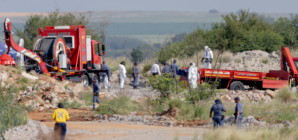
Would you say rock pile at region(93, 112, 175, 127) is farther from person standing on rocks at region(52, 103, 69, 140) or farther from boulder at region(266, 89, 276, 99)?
boulder at region(266, 89, 276, 99)

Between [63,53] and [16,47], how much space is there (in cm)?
267

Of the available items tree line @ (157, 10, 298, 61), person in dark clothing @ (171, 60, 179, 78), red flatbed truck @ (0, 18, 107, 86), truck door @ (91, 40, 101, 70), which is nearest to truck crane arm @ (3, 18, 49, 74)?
red flatbed truck @ (0, 18, 107, 86)

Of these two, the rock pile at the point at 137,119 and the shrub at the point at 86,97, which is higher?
the shrub at the point at 86,97

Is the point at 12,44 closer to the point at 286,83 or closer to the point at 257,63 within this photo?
the point at 286,83

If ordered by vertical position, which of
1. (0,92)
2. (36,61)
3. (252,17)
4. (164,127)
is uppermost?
(252,17)

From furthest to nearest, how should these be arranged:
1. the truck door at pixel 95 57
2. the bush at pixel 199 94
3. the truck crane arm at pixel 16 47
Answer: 1. the truck door at pixel 95 57
2. the truck crane arm at pixel 16 47
3. the bush at pixel 199 94

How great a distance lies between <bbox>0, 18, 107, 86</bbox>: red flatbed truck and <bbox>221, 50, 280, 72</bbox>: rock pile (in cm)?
1013

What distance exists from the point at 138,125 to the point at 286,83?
10.8 meters

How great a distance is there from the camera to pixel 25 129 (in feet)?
32.8

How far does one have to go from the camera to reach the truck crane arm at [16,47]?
18.9m

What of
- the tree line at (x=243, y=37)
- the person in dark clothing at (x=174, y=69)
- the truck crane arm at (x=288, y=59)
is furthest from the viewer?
the tree line at (x=243, y=37)

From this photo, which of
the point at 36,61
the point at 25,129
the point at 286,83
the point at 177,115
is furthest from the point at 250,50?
the point at 25,129

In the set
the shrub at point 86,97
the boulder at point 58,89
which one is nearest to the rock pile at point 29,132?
the boulder at point 58,89

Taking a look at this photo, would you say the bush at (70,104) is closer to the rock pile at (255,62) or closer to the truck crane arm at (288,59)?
the truck crane arm at (288,59)
